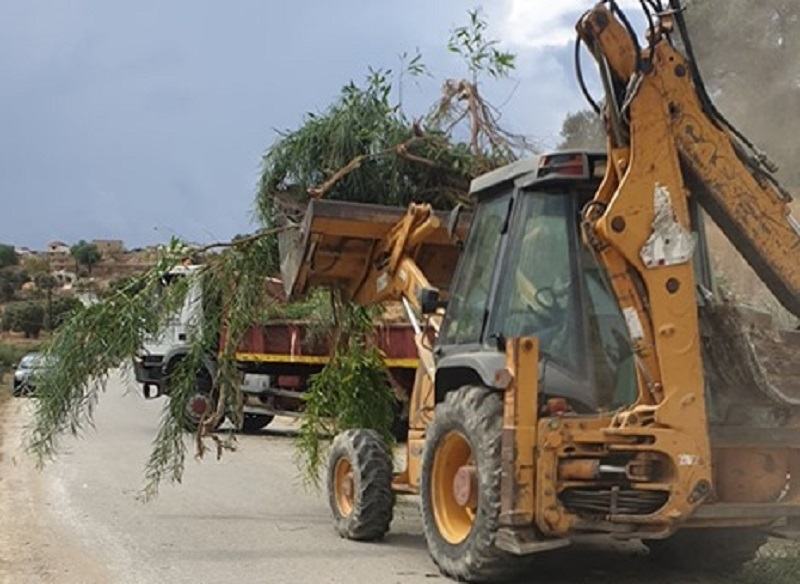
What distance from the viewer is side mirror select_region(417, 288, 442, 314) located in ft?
28.9

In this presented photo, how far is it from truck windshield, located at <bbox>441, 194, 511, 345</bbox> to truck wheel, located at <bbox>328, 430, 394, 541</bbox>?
143cm

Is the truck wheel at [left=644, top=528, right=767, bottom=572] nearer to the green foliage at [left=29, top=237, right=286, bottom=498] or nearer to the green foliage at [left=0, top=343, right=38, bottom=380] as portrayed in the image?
the green foliage at [left=29, top=237, right=286, bottom=498]

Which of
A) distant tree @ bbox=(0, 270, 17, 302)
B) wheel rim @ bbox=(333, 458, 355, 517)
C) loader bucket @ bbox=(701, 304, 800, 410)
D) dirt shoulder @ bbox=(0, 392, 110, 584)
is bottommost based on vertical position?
dirt shoulder @ bbox=(0, 392, 110, 584)

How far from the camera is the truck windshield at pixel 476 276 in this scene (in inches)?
314

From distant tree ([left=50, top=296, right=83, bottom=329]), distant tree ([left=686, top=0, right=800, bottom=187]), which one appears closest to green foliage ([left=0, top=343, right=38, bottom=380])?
distant tree ([left=686, top=0, right=800, bottom=187])

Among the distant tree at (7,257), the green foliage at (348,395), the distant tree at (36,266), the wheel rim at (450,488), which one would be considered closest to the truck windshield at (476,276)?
the wheel rim at (450,488)

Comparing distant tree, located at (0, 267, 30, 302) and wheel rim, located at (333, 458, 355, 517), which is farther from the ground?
distant tree, located at (0, 267, 30, 302)

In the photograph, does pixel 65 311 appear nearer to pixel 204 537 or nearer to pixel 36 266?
pixel 204 537

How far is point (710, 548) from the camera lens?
26.9 ft

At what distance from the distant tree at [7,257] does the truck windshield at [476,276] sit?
67.3 metres

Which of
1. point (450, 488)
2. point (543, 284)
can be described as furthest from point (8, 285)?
point (543, 284)

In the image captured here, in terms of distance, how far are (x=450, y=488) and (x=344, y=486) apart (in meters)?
2.15

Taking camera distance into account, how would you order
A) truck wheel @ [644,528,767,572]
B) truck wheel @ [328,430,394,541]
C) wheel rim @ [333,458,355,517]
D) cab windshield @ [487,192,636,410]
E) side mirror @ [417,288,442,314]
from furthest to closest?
wheel rim @ [333,458,355,517] < truck wheel @ [328,430,394,541] < side mirror @ [417,288,442,314] < truck wheel @ [644,528,767,572] < cab windshield @ [487,192,636,410]

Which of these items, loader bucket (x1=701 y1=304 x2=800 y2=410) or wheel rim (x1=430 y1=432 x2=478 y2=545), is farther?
wheel rim (x1=430 y1=432 x2=478 y2=545)
